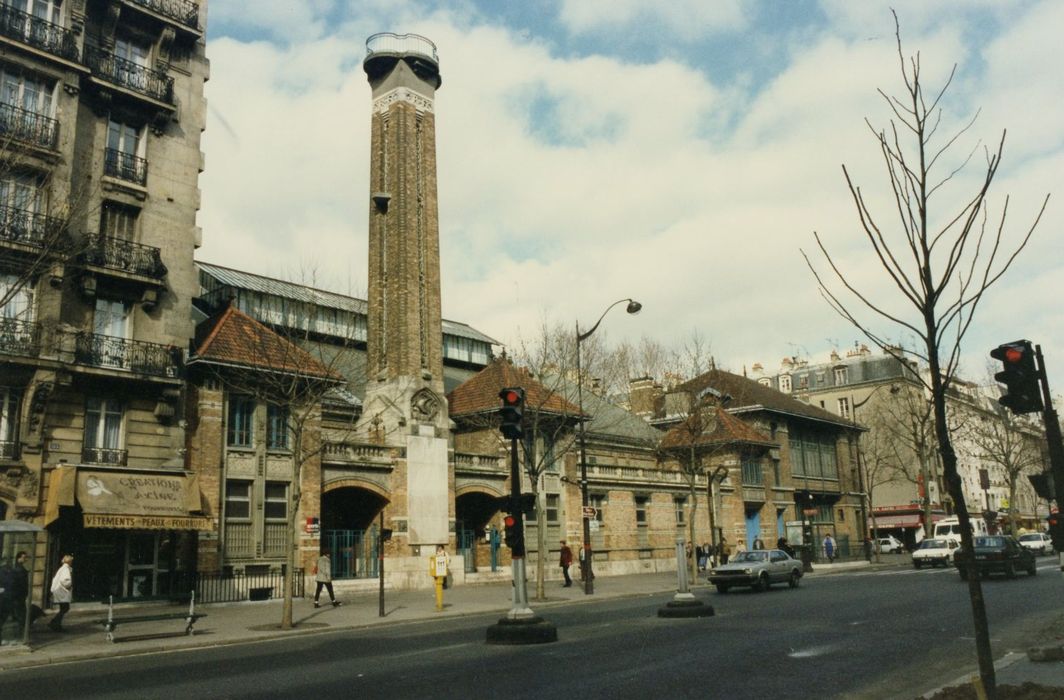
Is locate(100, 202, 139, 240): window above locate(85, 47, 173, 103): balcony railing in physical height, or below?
below

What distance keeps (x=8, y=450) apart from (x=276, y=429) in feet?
27.8

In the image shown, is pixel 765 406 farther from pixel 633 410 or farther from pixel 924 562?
pixel 924 562

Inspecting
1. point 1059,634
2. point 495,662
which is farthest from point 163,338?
point 1059,634

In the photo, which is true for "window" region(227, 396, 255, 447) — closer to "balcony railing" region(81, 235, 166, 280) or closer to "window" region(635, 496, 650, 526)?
"balcony railing" region(81, 235, 166, 280)

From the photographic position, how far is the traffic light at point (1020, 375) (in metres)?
8.41

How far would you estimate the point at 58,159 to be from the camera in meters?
24.5

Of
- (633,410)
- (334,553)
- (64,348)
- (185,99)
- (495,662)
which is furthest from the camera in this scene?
(633,410)

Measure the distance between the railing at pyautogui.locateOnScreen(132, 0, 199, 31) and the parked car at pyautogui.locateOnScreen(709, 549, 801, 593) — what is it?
84.3ft

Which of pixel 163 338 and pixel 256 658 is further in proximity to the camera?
pixel 163 338

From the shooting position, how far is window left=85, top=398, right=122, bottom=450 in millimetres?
24719

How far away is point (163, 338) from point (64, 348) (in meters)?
3.20

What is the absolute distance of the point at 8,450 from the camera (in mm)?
22625

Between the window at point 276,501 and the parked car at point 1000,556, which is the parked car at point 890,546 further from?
the window at point 276,501

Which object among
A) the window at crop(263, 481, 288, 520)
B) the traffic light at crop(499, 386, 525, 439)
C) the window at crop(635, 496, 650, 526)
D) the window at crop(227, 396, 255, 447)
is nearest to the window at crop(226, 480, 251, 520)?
the window at crop(263, 481, 288, 520)
